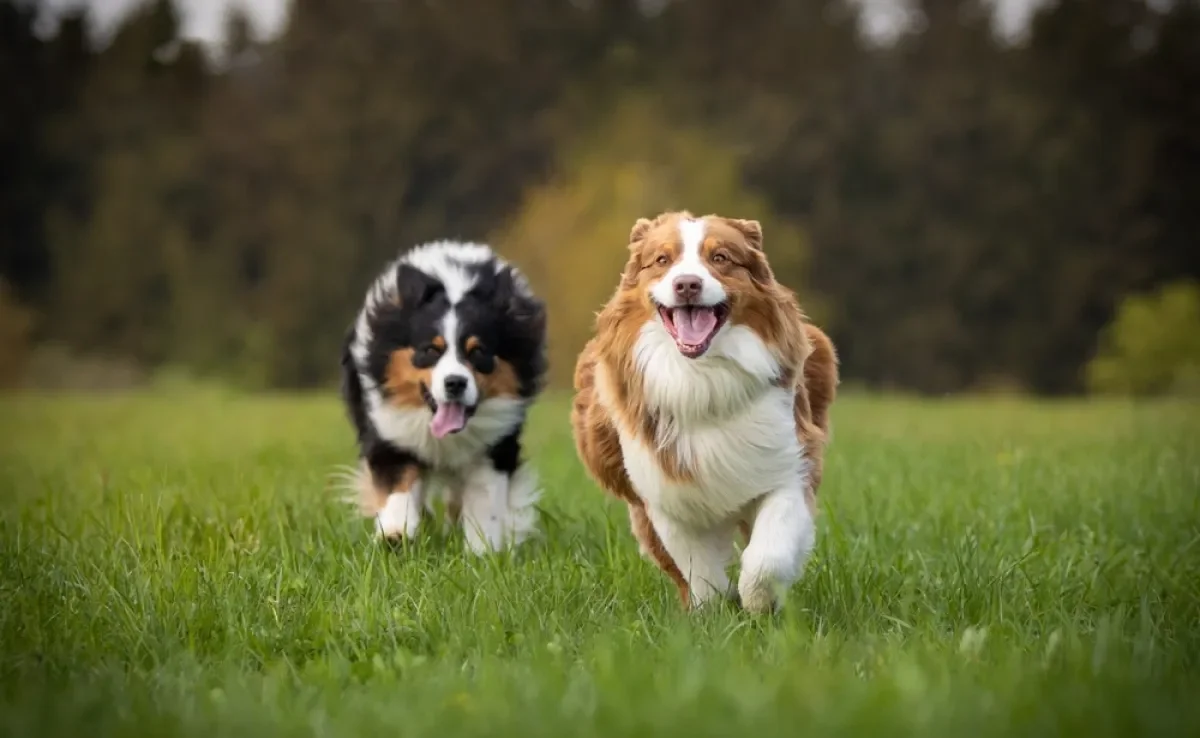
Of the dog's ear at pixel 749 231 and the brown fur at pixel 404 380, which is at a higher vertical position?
the dog's ear at pixel 749 231

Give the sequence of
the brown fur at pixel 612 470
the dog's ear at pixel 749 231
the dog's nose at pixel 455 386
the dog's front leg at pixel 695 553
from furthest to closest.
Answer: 1. the dog's nose at pixel 455 386
2. the brown fur at pixel 612 470
3. the dog's front leg at pixel 695 553
4. the dog's ear at pixel 749 231

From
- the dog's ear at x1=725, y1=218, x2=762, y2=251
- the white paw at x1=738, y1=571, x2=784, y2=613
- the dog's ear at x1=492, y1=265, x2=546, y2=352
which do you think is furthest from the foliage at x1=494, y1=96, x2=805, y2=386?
the white paw at x1=738, y1=571, x2=784, y2=613

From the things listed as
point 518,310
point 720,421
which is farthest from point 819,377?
point 518,310

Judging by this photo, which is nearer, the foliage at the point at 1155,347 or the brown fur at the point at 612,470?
the brown fur at the point at 612,470

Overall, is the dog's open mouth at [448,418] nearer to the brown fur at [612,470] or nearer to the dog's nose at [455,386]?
the dog's nose at [455,386]

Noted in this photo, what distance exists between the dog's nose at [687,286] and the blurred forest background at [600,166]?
2037cm

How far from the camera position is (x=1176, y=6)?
2666cm

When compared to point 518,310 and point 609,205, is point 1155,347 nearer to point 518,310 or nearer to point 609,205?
point 609,205

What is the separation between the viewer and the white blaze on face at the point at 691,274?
4410mm

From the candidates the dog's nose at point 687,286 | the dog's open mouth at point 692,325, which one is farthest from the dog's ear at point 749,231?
the dog's nose at point 687,286

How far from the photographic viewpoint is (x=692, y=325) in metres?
4.52

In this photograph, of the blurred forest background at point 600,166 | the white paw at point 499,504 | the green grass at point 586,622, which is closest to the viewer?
the green grass at point 586,622

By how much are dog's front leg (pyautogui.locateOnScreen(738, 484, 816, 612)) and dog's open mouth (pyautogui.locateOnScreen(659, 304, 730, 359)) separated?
2.15 ft

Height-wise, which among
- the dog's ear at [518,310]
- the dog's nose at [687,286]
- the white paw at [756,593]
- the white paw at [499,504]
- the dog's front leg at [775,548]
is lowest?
the white paw at [499,504]
